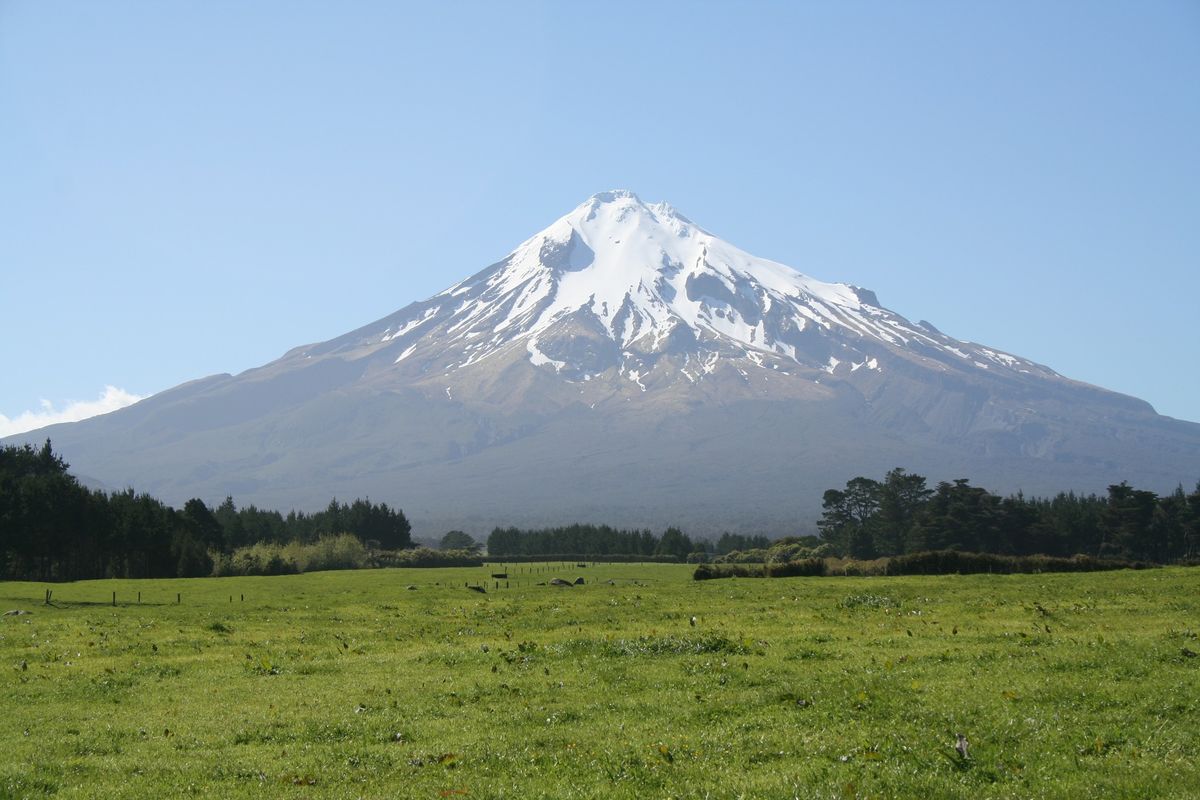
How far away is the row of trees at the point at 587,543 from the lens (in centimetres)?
14700

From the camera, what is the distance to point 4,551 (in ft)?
267

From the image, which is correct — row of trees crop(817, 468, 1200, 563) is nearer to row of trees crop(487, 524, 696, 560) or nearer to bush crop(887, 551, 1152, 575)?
row of trees crop(487, 524, 696, 560)

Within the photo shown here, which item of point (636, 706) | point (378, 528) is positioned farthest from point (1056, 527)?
point (636, 706)

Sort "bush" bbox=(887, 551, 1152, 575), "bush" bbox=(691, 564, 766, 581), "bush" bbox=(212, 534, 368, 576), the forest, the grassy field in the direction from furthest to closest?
"bush" bbox=(212, 534, 368, 576), the forest, "bush" bbox=(691, 564, 766, 581), "bush" bbox=(887, 551, 1152, 575), the grassy field

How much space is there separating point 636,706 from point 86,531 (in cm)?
8121

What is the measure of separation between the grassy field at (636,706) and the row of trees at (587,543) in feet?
366

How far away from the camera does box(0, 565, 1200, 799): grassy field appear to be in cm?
1455

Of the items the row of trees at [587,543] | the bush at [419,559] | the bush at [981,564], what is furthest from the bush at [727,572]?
the row of trees at [587,543]

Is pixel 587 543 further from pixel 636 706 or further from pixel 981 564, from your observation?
pixel 636 706

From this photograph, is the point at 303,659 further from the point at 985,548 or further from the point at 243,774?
the point at 985,548

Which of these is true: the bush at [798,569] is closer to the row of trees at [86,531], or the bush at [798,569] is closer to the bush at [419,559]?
the bush at [419,559]

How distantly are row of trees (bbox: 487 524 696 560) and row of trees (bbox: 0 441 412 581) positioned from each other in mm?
48045

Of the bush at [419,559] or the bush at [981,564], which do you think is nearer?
the bush at [981,564]

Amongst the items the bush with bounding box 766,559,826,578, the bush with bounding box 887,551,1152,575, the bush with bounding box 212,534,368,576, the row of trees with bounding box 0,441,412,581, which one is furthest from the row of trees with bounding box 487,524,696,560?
the bush with bounding box 887,551,1152,575
